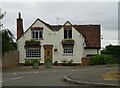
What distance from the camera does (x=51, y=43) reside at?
182 ft

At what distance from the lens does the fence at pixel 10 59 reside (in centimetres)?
4597

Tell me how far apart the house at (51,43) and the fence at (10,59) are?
191 centimetres

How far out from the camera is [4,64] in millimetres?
45812

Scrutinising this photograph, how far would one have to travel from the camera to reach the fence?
151 feet

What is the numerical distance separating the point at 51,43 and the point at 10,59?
7762 mm

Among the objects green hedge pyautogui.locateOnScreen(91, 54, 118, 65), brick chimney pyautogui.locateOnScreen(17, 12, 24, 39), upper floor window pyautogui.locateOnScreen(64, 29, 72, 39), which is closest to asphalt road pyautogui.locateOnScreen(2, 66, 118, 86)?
green hedge pyautogui.locateOnScreen(91, 54, 118, 65)

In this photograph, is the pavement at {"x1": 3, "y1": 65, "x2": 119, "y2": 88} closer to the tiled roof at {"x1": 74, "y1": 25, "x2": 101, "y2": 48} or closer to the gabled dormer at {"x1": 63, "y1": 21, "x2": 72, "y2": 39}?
the gabled dormer at {"x1": 63, "y1": 21, "x2": 72, "y2": 39}

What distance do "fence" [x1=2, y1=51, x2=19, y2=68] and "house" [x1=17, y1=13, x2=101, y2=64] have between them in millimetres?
1914

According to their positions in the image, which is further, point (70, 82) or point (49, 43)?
point (49, 43)

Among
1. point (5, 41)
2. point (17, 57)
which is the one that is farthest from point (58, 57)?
point (5, 41)

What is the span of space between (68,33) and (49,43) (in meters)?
2.99

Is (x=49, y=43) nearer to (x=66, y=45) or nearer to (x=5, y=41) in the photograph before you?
(x=66, y=45)

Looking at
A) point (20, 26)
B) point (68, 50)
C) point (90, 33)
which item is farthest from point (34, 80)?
point (90, 33)

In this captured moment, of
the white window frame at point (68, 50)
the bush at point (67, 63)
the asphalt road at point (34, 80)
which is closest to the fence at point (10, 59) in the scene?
the bush at point (67, 63)
